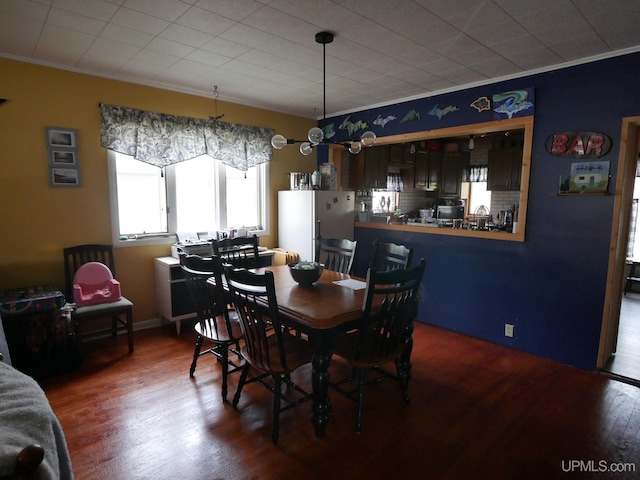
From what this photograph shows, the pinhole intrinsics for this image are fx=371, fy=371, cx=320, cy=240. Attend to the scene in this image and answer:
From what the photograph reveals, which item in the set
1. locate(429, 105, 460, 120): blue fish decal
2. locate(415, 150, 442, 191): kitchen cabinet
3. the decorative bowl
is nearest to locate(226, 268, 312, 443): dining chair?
the decorative bowl

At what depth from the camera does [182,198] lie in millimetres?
4164

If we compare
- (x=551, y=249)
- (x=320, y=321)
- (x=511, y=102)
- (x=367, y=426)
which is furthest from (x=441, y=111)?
(x=367, y=426)

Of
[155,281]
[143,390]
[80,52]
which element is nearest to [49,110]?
[80,52]

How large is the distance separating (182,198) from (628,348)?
477 centimetres

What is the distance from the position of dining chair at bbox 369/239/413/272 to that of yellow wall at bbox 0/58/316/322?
235 centimetres

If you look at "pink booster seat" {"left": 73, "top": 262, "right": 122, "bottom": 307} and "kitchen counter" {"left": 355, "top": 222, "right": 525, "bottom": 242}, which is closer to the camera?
"pink booster seat" {"left": 73, "top": 262, "right": 122, "bottom": 307}

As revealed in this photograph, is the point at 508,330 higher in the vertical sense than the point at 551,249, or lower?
lower

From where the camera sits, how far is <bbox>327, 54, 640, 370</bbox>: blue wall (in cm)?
291

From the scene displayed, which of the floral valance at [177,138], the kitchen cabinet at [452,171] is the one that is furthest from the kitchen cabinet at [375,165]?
the kitchen cabinet at [452,171]

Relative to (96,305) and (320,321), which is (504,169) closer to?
(320,321)

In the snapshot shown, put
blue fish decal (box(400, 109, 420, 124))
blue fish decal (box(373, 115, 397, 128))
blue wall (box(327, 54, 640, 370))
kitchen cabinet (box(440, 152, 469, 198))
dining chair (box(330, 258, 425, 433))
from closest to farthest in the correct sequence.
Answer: dining chair (box(330, 258, 425, 433)), blue wall (box(327, 54, 640, 370)), blue fish decal (box(400, 109, 420, 124)), blue fish decal (box(373, 115, 397, 128)), kitchen cabinet (box(440, 152, 469, 198))

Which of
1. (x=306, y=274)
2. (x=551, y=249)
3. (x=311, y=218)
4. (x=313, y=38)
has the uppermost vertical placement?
(x=313, y=38)

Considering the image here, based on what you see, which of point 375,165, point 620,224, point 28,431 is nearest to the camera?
point 28,431

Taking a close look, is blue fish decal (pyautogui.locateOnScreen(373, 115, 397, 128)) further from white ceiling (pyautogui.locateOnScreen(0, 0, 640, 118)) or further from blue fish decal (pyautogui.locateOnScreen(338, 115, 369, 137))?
white ceiling (pyautogui.locateOnScreen(0, 0, 640, 118))
